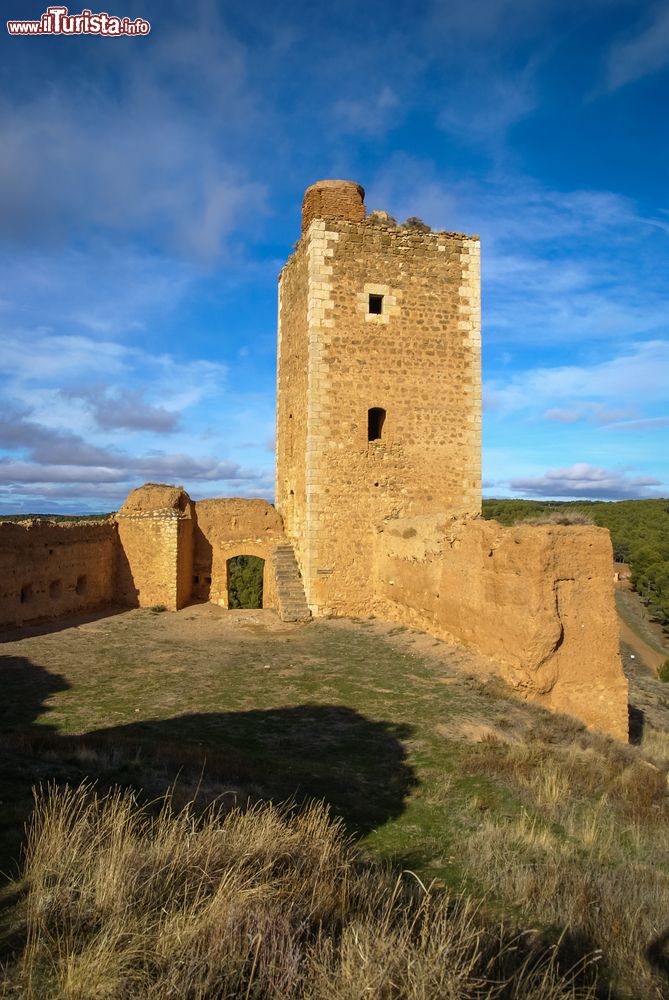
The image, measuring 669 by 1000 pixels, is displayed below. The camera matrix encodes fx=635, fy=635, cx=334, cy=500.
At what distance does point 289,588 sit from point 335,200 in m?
8.81

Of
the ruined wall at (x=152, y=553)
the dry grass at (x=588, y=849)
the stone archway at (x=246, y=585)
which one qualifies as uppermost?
the ruined wall at (x=152, y=553)

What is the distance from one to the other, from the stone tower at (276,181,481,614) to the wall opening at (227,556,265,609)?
63.1ft

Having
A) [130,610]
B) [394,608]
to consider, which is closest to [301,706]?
[394,608]

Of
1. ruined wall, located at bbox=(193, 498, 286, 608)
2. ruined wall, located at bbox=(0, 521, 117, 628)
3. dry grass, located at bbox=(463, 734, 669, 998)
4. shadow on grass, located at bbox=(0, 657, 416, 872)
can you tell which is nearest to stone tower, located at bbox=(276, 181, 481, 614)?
ruined wall, located at bbox=(193, 498, 286, 608)

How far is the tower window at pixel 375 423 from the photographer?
559 inches

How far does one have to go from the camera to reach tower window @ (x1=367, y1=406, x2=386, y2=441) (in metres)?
14.2

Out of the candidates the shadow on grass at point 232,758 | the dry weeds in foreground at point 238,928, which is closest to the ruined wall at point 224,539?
the shadow on grass at point 232,758

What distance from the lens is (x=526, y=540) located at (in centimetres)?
809

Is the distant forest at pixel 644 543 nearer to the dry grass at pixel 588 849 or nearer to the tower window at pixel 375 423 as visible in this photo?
the tower window at pixel 375 423

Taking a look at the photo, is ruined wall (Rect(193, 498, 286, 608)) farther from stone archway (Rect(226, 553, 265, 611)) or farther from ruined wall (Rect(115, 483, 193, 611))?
stone archway (Rect(226, 553, 265, 611))

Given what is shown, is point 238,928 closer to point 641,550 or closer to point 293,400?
point 293,400

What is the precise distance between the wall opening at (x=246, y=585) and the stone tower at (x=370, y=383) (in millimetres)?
19225

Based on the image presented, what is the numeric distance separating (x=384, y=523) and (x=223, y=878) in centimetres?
1120

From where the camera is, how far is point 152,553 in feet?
46.8
